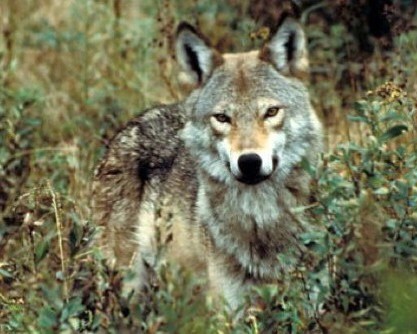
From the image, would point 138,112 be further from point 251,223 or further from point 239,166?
point 239,166

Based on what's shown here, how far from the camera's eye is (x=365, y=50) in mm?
8391

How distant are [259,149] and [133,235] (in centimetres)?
129

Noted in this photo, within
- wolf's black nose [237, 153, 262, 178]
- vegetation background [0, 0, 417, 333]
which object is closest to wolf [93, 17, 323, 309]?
wolf's black nose [237, 153, 262, 178]

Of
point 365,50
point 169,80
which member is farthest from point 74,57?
point 365,50

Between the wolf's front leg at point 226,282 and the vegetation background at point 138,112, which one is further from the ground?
the vegetation background at point 138,112

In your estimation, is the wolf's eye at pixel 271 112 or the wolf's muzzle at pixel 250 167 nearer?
the wolf's muzzle at pixel 250 167

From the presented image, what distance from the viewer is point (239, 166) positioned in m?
5.28

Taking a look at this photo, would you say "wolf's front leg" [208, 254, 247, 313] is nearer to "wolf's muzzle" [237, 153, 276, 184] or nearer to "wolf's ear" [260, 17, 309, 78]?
"wolf's muzzle" [237, 153, 276, 184]

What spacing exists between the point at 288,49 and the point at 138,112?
258 cm

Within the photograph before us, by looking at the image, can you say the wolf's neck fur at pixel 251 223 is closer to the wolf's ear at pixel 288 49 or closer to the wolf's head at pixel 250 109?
the wolf's head at pixel 250 109

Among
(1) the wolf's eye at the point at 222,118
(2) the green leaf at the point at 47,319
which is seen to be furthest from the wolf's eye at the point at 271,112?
(2) the green leaf at the point at 47,319

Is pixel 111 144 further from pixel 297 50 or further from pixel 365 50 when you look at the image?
pixel 365 50

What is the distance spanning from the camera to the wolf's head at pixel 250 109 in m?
5.38

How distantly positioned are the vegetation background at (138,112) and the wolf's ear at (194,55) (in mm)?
801
